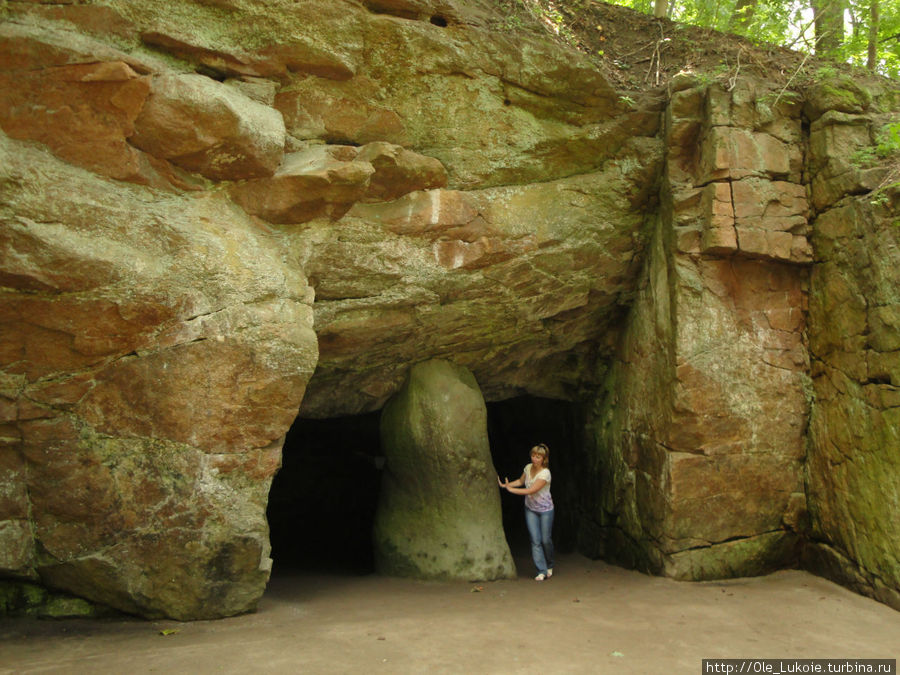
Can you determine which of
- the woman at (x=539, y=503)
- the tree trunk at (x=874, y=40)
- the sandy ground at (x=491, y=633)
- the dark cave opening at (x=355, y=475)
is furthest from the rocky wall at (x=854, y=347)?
the dark cave opening at (x=355, y=475)

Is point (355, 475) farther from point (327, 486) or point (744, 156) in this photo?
point (744, 156)

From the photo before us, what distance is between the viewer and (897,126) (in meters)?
5.59

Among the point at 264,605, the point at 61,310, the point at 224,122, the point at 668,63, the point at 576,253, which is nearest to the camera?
the point at 61,310

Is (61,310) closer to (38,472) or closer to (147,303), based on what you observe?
(147,303)

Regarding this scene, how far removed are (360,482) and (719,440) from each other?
19.3 feet

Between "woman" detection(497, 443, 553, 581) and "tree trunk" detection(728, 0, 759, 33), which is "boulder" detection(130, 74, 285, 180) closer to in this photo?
"woman" detection(497, 443, 553, 581)

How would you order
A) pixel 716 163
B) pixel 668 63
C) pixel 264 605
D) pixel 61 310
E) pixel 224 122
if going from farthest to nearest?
pixel 668 63, pixel 716 163, pixel 264 605, pixel 224 122, pixel 61 310

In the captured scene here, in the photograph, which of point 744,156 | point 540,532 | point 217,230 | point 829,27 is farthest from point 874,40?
point 217,230

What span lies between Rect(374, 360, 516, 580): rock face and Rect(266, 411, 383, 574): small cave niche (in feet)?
7.23

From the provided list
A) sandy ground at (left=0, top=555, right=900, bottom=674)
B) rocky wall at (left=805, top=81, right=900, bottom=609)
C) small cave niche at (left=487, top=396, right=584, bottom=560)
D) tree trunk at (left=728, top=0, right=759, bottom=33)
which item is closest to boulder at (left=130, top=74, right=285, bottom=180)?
sandy ground at (left=0, top=555, right=900, bottom=674)

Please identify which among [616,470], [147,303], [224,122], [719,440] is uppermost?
[224,122]

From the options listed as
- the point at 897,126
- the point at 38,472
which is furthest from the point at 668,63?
the point at 38,472

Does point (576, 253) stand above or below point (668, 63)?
below

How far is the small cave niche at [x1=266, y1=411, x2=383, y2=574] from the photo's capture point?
9297mm
